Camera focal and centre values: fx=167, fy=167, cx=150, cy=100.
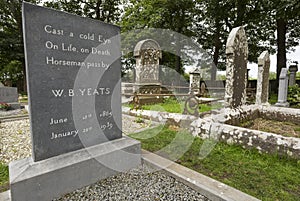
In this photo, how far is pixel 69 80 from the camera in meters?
2.17

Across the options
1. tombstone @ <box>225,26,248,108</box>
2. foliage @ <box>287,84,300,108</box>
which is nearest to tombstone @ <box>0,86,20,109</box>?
tombstone @ <box>225,26,248,108</box>

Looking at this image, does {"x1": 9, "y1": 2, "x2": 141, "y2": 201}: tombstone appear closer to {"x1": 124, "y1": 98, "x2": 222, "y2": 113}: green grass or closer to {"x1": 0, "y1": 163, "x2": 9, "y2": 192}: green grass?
{"x1": 0, "y1": 163, "x2": 9, "y2": 192}: green grass

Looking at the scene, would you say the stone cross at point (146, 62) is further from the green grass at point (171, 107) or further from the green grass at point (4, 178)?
A: the green grass at point (4, 178)

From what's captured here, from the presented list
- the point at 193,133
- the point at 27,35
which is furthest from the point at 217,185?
the point at 27,35

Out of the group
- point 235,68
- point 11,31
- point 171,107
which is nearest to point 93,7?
point 11,31

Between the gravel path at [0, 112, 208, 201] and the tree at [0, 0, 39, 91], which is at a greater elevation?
the tree at [0, 0, 39, 91]

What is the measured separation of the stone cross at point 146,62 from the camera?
8891 mm

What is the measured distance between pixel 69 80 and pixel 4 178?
1659 millimetres

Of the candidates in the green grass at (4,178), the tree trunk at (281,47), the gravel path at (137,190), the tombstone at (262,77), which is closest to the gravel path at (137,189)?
the gravel path at (137,190)

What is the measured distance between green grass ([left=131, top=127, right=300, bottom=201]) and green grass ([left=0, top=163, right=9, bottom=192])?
82.5 inches

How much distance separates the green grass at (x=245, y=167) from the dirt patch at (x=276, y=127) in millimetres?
1754

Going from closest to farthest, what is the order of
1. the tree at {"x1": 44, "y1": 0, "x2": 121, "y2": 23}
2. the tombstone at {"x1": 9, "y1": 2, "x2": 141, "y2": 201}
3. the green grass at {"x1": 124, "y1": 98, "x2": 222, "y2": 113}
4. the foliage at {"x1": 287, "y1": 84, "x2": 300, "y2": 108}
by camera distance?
the tombstone at {"x1": 9, "y1": 2, "x2": 141, "y2": 201}, the green grass at {"x1": 124, "y1": 98, "x2": 222, "y2": 113}, the foliage at {"x1": 287, "y1": 84, "x2": 300, "y2": 108}, the tree at {"x1": 44, "y1": 0, "x2": 121, "y2": 23}

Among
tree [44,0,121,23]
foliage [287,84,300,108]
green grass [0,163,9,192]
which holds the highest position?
tree [44,0,121,23]

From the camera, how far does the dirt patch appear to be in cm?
414
